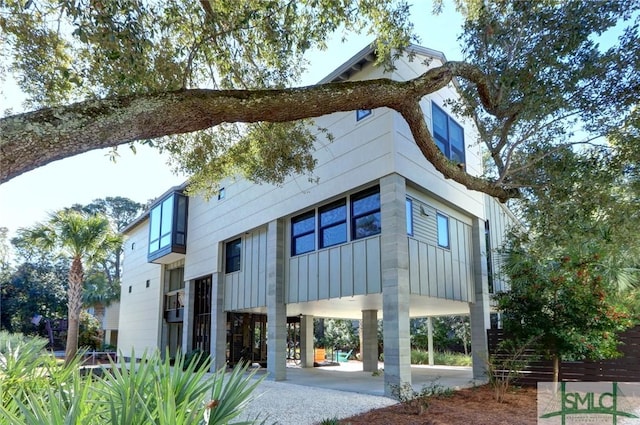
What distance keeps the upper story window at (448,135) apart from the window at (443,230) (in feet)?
5.48

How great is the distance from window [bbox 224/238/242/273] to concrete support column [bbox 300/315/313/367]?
4.58m

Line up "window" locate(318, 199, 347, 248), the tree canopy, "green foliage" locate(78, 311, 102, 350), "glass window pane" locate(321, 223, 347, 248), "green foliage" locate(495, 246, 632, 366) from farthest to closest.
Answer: "green foliage" locate(78, 311, 102, 350) < "window" locate(318, 199, 347, 248) < "glass window pane" locate(321, 223, 347, 248) < "green foliage" locate(495, 246, 632, 366) < the tree canopy

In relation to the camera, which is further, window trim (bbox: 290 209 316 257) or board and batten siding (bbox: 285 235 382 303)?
window trim (bbox: 290 209 316 257)

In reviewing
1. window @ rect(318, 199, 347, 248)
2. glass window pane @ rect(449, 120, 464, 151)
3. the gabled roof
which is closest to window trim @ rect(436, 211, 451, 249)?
glass window pane @ rect(449, 120, 464, 151)

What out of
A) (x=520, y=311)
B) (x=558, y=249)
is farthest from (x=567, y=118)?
(x=520, y=311)

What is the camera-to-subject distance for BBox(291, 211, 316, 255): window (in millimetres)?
13867

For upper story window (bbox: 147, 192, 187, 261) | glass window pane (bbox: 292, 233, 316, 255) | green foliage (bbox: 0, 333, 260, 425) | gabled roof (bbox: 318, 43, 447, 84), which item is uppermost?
gabled roof (bbox: 318, 43, 447, 84)

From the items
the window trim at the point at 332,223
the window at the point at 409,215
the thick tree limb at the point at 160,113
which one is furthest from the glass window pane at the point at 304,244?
the thick tree limb at the point at 160,113

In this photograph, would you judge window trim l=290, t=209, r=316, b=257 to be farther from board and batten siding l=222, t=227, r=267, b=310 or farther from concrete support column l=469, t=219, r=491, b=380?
concrete support column l=469, t=219, r=491, b=380

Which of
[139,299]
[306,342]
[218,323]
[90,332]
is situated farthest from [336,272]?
[90,332]

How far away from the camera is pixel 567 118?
31.4ft

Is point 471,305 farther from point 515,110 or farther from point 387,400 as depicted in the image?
point 515,110

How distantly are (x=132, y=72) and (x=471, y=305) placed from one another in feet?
37.7

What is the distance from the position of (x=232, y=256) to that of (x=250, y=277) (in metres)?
1.95
